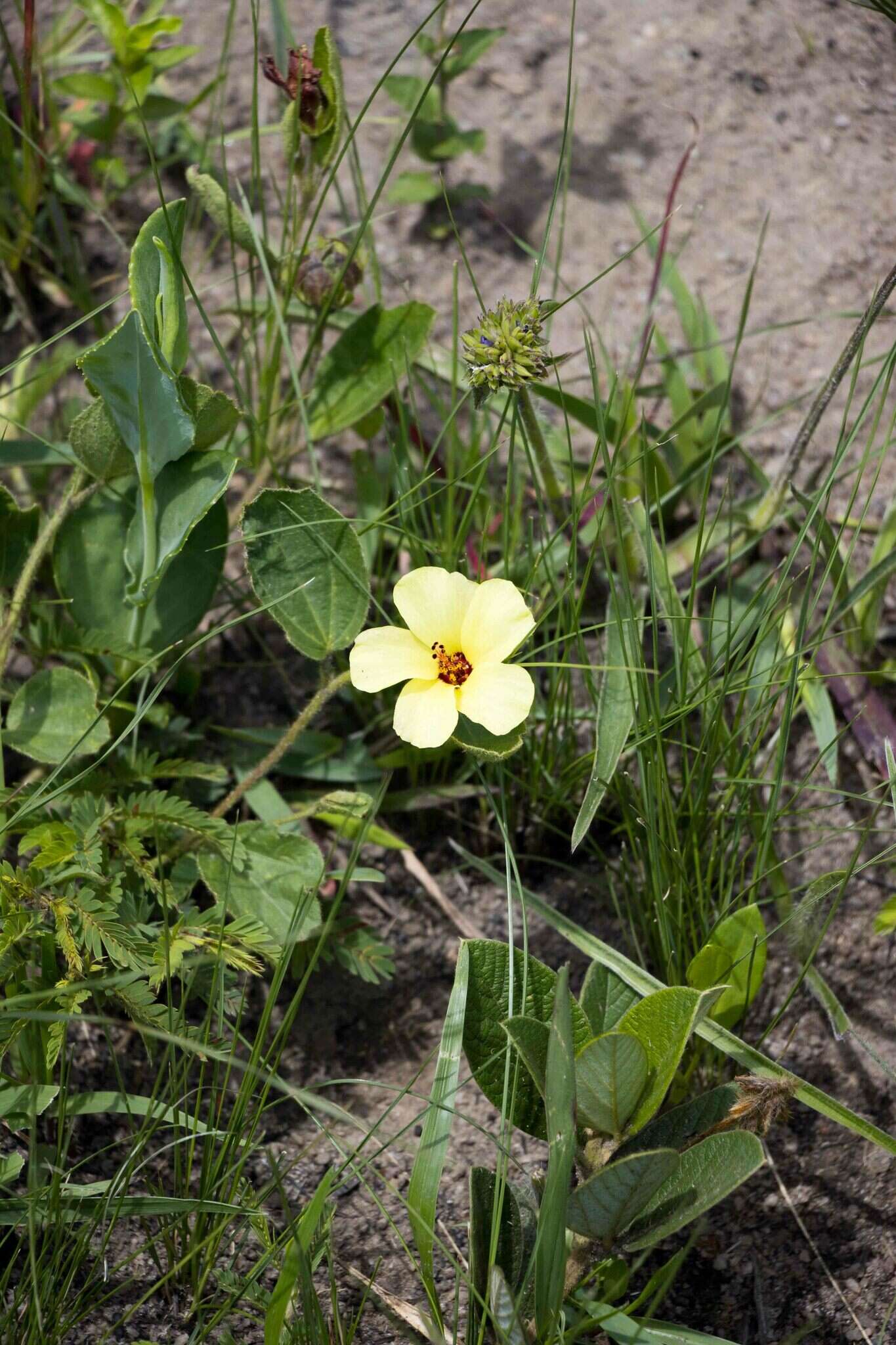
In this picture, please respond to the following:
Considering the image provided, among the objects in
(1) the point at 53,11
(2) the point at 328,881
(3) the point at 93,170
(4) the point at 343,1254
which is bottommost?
(4) the point at 343,1254

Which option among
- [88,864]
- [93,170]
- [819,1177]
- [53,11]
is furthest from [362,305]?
[819,1177]

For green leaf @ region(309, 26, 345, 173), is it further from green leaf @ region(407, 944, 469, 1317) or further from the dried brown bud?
the dried brown bud

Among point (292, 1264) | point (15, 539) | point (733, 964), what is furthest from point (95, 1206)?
point (15, 539)

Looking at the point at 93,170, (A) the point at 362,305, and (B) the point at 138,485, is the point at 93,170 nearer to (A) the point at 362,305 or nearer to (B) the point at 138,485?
(A) the point at 362,305

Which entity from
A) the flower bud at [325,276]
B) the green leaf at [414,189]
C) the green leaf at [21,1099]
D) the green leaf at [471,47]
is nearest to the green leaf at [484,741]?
the green leaf at [21,1099]

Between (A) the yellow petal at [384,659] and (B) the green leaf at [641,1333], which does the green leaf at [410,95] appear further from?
(B) the green leaf at [641,1333]

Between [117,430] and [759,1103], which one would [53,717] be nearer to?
[117,430]
